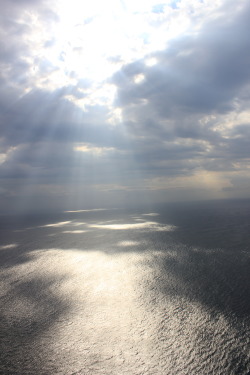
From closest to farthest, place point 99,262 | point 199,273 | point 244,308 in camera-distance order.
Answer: point 244,308 → point 199,273 → point 99,262

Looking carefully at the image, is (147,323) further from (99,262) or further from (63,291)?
(99,262)

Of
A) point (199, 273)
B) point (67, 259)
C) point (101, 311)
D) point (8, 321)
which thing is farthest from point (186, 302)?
point (67, 259)

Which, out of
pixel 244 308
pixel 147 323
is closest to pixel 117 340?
pixel 147 323

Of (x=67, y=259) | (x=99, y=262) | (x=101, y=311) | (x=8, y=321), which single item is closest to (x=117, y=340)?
(x=101, y=311)

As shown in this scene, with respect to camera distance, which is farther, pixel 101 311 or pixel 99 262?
pixel 99 262

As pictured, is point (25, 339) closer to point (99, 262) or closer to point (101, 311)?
point (101, 311)

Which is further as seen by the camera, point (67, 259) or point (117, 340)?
point (67, 259)

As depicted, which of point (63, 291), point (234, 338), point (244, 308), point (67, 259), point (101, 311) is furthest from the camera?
point (67, 259)

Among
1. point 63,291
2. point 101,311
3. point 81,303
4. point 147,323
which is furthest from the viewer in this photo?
point 63,291

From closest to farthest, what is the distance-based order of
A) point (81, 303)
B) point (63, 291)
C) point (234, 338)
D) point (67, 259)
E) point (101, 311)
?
point (234, 338) < point (101, 311) < point (81, 303) < point (63, 291) < point (67, 259)
